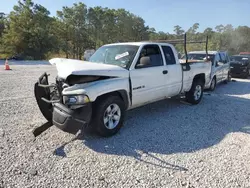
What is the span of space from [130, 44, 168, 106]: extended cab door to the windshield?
0.58ft

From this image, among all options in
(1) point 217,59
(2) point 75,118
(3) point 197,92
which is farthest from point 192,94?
(2) point 75,118

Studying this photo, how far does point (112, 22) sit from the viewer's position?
122ft

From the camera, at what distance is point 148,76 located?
4.76m

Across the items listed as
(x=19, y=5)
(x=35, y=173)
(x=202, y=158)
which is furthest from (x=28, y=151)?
(x=19, y=5)

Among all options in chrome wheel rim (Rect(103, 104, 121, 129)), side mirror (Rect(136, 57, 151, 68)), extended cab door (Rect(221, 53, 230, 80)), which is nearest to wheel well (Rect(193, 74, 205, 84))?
side mirror (Rect(136, 57, 151, 68))

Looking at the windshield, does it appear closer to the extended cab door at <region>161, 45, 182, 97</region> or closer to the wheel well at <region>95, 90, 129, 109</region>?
the wheel well at <region>95, 90, 129, 109</region>

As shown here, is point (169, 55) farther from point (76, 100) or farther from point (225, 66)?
point (225, 66)

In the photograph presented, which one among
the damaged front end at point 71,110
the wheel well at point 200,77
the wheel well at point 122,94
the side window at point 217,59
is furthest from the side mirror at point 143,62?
the side window at point 217,59

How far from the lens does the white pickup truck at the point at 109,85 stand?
11.8 feet

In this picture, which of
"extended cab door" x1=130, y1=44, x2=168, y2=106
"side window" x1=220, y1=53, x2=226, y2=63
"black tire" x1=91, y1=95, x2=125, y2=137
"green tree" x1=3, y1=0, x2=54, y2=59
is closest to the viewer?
"black tire" x1=91, y1=95, x2=125, y2=137

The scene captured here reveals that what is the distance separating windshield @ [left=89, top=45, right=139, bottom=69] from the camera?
4.59 metres

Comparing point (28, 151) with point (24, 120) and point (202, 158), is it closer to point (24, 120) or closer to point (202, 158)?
point (24, 120)

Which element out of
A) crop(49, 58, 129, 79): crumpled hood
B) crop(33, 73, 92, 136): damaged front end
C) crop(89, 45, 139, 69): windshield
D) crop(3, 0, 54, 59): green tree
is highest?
crop(3, 0, 54, 59): green tree

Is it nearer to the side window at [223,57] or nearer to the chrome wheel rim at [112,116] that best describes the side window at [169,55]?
the chrome wheel rim at [112,116]
